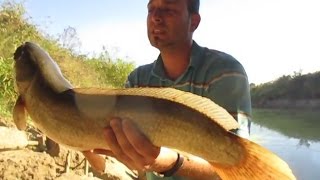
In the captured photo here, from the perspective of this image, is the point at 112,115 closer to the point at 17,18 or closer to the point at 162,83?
the point at 162,83

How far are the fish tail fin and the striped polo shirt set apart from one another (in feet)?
1.53

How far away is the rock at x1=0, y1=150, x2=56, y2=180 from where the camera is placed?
221 inches

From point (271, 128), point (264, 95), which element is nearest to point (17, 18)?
point (271, 128)

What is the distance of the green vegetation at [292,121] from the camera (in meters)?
23.9

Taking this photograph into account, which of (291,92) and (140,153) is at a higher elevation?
(140,153)

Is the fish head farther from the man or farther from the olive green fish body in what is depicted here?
the man

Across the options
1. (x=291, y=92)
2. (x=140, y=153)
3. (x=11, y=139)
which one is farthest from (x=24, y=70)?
(x=291, y=92)

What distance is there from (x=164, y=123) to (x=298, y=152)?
18.0 m

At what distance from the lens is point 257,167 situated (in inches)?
68.6

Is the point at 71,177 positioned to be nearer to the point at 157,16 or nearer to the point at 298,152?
the point at 157,16

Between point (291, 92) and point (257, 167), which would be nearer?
point (257, 167)

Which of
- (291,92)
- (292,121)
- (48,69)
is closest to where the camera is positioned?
(48,69)

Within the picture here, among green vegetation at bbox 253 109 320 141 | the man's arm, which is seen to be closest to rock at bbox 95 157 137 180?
the man's arm

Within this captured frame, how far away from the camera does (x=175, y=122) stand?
1.78m
